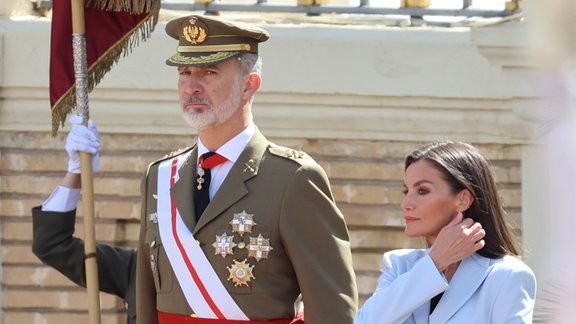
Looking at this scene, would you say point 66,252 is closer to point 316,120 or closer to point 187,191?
point 187,191

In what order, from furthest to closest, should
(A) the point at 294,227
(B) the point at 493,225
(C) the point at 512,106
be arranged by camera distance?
(C) the point at 512,106
(A) the point at 294,227
(B) the point at 493,225

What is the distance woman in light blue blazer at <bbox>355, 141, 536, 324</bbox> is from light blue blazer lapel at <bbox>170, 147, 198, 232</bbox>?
0.69m

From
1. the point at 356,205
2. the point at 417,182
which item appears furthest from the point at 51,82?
the point at 417,182

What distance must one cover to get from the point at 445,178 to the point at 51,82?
172cm

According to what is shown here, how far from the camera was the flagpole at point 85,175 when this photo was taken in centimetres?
333

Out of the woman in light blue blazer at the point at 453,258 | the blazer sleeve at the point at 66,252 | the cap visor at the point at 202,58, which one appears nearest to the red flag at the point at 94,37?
the blazer sleeve at the point at 66,252

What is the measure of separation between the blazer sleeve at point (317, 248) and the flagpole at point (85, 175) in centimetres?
87

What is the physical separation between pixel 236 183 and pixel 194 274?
27cm

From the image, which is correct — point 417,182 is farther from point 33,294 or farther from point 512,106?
point 33,294

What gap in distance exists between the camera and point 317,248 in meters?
2.73

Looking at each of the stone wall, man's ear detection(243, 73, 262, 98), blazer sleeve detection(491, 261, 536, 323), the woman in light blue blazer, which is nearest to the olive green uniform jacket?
man's ear detection(243, 73, 262, 98)

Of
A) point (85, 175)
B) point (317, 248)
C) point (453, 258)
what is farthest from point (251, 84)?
point (453, 258)

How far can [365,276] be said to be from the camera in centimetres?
429

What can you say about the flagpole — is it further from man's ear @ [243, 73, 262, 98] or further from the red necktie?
man's ear @ [243, 73, 262, 98]
